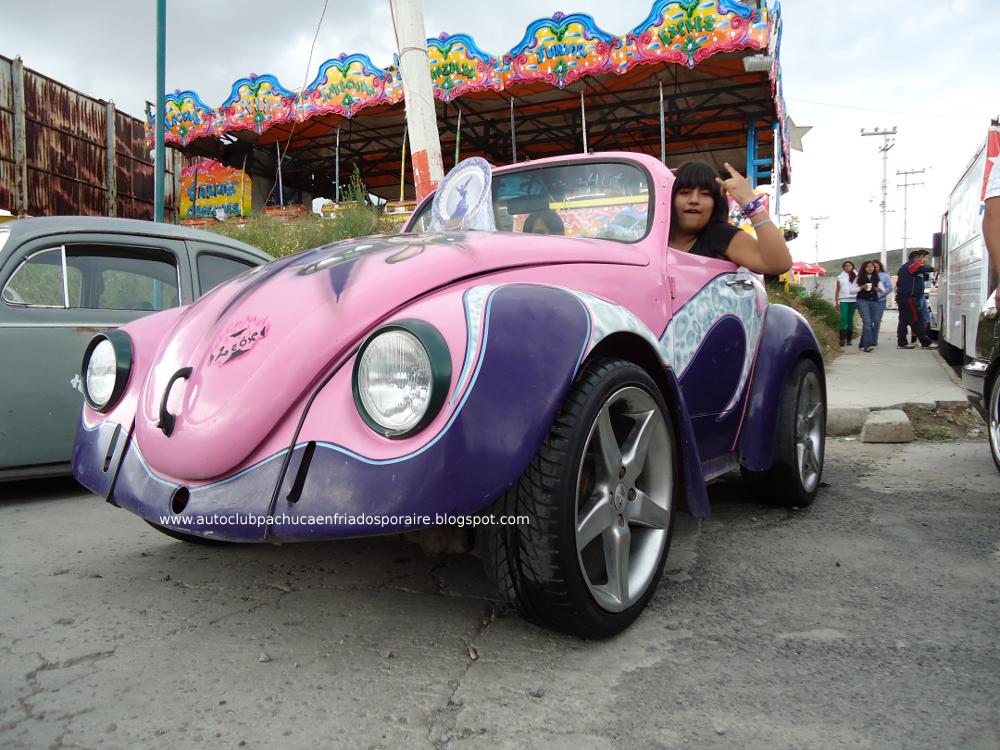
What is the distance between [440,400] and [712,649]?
99 cm

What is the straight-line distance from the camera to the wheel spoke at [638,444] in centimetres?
200

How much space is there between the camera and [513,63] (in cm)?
1362

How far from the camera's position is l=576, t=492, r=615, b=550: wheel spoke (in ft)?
5.89

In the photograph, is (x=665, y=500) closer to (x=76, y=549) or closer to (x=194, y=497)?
(x=194, y=497)

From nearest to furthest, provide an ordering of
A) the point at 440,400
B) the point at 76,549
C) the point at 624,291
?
the point at 440,400 < the point at 624,291 < the point at 76,549

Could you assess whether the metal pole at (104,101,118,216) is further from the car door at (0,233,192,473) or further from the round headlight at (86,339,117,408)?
the round headlight at (86,339,117,408)

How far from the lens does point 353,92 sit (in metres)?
14.8

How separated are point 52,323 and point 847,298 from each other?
12.2 meters

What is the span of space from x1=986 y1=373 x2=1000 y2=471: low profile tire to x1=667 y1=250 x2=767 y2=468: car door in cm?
173

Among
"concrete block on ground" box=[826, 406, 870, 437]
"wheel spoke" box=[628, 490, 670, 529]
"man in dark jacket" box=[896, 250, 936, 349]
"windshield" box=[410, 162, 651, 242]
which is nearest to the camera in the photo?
"wheel spoke" box=[628, 490, 670, 529]

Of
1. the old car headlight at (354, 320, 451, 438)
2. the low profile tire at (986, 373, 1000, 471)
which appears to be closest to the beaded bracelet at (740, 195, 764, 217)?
the old car headlight at (354, 320, 451, 438)

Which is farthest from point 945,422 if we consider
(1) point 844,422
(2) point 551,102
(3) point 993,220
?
(2) point 551,102

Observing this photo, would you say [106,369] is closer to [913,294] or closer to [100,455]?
[100,455]

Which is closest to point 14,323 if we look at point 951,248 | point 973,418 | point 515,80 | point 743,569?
point 743,569
